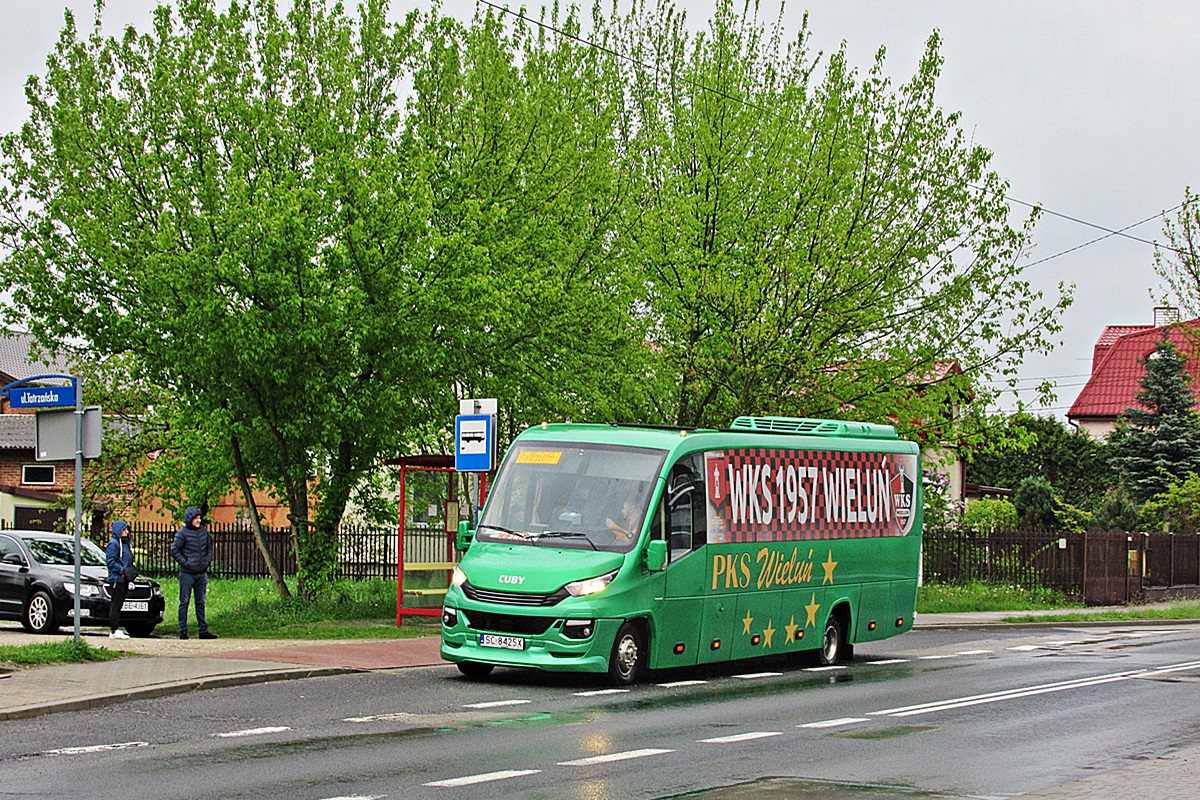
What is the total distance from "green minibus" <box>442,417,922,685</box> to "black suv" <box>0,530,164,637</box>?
21.7 ft

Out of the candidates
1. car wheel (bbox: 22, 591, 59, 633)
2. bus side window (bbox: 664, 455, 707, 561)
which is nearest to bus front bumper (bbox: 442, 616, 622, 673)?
bus side window (bbox: 664, 455, 707, 561)

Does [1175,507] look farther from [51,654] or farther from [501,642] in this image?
[51,654]

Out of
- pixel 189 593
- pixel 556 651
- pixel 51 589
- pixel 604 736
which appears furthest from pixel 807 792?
pixel 51 589

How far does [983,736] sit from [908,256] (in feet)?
60.4

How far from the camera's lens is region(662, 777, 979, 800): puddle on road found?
31.1 ft

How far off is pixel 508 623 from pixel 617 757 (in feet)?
16.8

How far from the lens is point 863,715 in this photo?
46.8 feet

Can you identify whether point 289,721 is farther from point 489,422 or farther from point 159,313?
point 159,313

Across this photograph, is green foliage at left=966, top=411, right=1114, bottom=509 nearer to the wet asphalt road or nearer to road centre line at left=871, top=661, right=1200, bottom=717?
road centre line at left=871, top=661, right=1200, bottom=717

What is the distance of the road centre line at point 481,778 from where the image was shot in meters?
9.80

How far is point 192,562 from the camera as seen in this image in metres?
20.7

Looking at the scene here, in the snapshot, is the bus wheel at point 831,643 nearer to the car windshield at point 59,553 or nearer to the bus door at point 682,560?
the bus door at point 682,560

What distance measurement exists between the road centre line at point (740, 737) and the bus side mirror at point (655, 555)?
12.2 ft

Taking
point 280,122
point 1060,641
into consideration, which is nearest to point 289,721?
point 280,122
